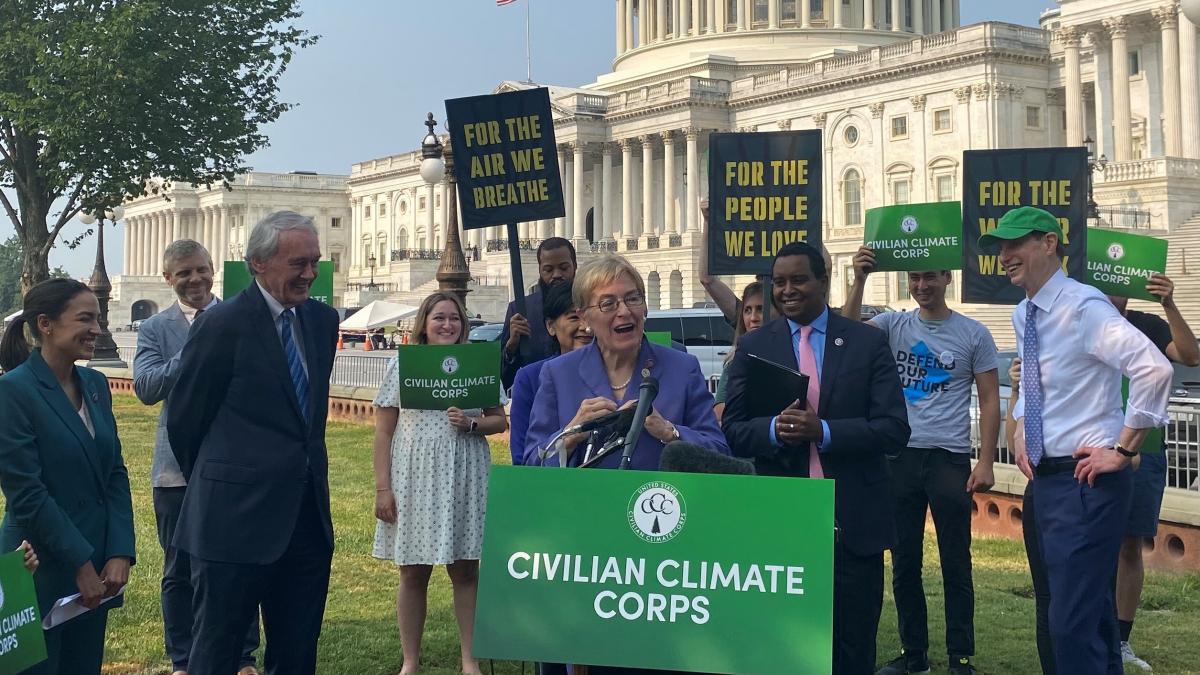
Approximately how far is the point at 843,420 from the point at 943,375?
78.3 inches

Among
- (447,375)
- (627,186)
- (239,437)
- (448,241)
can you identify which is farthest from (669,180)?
(239,437)

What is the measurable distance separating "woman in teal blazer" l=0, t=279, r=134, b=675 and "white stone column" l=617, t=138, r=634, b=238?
249ft

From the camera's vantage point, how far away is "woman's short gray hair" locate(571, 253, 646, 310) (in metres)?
4.89

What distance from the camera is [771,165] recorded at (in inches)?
319

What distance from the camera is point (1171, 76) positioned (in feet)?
172

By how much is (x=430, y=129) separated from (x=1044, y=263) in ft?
61.4

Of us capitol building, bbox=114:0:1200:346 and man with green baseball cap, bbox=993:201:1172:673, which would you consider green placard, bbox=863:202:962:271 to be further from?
us capitol building, bbox=114:0:1200:346

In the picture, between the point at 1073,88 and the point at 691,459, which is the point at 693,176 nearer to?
the point at 1073,88

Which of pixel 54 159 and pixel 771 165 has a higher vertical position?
pixel 54 159

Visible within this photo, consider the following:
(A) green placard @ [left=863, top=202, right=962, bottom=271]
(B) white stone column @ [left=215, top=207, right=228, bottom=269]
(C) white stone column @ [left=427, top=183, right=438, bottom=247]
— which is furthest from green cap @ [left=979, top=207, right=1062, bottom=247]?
(B) white stone column @ [left=215, top=207, right=228, bottom=269]

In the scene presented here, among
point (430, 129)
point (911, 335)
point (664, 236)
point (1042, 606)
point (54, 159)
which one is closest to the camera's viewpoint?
point (1042, 606)

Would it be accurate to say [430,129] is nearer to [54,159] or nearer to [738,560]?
[54,159]

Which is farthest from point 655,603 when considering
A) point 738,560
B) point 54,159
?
point 54,159

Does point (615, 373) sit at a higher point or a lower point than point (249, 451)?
higher
